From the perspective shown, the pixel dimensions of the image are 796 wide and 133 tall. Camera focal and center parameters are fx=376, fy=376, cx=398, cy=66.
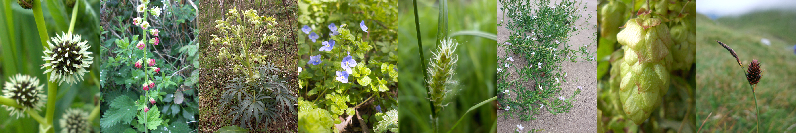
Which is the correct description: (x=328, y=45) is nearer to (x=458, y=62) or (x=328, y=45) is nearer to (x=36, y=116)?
(x=458, y=62)

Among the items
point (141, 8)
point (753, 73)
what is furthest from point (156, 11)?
point (753, 73)

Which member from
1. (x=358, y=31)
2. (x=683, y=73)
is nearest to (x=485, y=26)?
(x=358, y=31)

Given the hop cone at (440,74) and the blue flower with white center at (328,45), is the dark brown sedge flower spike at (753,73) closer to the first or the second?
the hop cone at (440,74)

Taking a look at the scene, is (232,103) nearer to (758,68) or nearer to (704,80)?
(704,80)

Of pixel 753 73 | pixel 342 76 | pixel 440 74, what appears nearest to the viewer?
pixel 440 74

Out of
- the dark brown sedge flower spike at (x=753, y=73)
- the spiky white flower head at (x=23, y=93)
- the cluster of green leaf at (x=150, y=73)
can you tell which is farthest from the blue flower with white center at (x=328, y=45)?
the dark brown sedge flower spike at (x=753, y=73)

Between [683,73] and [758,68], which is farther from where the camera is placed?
[683,73]
